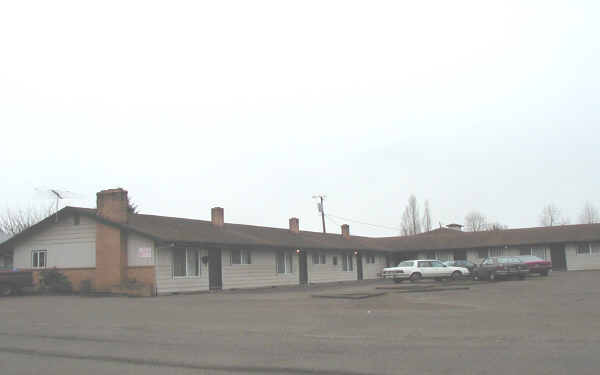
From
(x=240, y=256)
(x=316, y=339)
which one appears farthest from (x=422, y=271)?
(x=316, y=339)

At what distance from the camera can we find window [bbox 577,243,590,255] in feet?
147

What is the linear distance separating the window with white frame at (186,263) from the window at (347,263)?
16.5 metres

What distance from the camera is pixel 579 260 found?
45031 millimetres

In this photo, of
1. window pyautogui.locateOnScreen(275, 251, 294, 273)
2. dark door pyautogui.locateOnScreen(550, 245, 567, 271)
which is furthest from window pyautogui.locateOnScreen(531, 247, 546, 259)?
window pyautogui.locateOnScreen(275, 251, 294, 273)

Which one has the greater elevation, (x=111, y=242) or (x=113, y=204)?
(x=113, y=204)

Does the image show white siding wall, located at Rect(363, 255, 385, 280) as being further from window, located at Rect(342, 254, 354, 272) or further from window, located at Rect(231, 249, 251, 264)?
window, located at Rect(231, 249, 251, 264)

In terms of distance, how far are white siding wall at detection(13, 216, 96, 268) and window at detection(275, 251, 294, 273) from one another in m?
11.2

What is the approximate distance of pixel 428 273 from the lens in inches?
1404

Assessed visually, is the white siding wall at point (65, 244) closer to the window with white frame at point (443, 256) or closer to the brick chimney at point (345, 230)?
the brick chimney at point (345, 230)

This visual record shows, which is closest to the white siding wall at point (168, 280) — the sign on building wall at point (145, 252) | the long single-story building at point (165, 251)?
the long single-story building at point (165, 251)

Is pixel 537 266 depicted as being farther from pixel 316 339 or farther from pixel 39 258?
pixel 39 258

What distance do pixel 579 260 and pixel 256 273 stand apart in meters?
26.6

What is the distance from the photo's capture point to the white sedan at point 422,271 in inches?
1390

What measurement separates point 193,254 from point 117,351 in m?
19.2
